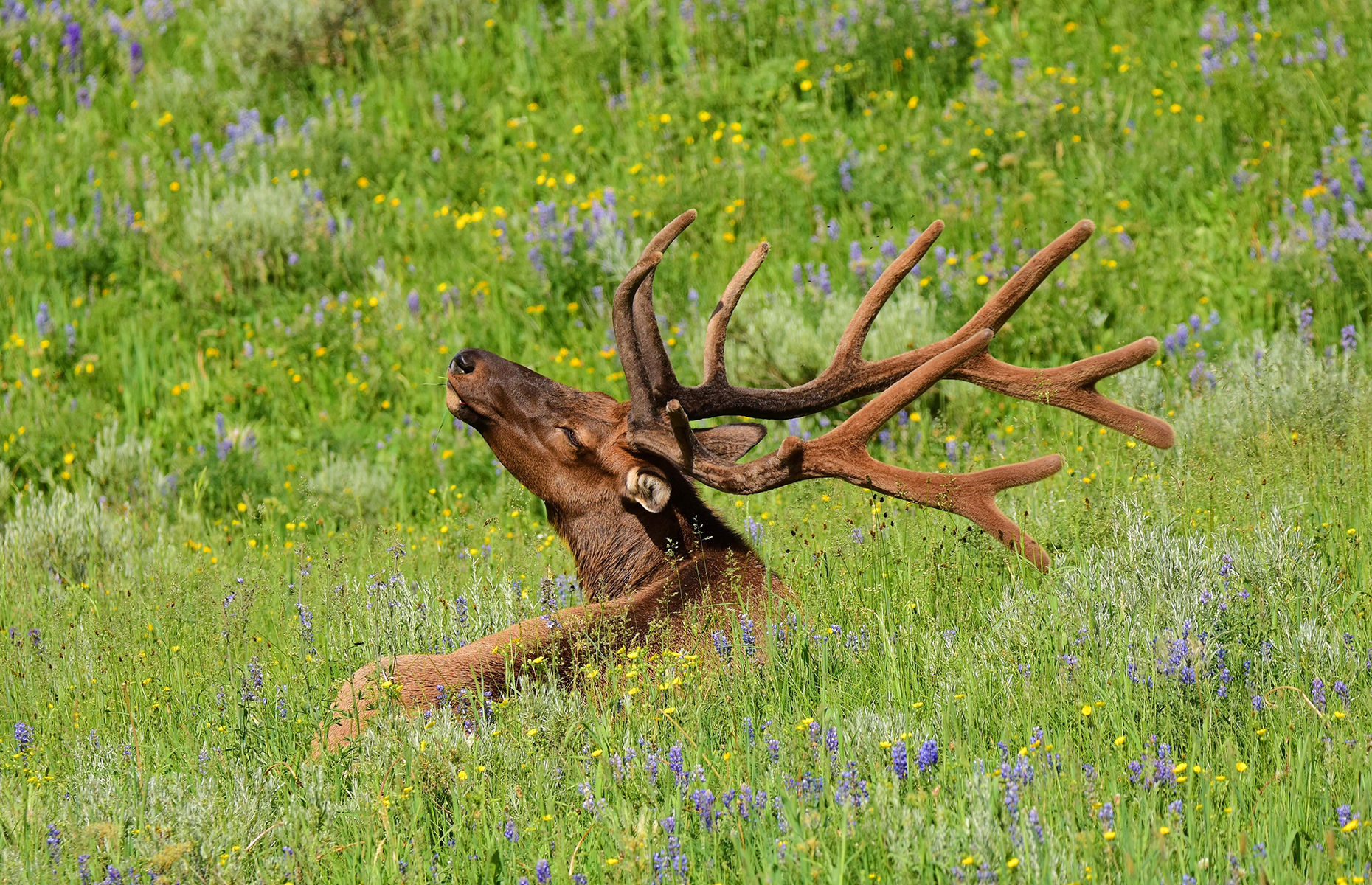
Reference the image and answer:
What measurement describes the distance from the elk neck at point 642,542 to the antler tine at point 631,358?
0.90 ft

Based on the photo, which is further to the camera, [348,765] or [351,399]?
[351,399]

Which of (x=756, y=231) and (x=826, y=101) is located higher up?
(x=826, y=101)

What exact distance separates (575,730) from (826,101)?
282 inches

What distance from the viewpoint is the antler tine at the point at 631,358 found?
4.76 meters

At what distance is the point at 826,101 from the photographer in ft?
32.8

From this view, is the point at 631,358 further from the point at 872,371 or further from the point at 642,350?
the point at 872,371

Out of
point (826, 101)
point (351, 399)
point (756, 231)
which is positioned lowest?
point (351, 399)

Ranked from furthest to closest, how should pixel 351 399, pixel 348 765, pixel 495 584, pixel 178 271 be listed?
pixel 178 271, pixel 351 399, pixel 495 584, pixel 348 765

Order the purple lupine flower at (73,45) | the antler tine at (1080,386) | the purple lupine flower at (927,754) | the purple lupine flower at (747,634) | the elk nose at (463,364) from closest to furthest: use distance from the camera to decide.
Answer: the purple lupine flower at (927,754) < the purple lupine flower at (747,634) < the antler tine at (1080,386) < the elk nose at (463,364) < the purple lupine flower at (73,45)

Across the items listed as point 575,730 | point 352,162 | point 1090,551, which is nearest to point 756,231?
point 352,162

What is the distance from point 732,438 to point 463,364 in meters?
1.09

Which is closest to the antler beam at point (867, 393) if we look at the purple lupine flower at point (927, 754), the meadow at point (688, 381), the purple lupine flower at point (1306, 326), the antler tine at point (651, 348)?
the antler tine at point (651, 348)

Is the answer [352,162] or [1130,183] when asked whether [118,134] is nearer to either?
[352,162]

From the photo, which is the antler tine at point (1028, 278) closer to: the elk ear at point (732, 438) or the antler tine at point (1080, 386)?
the antler tine at point (1080, 386)
